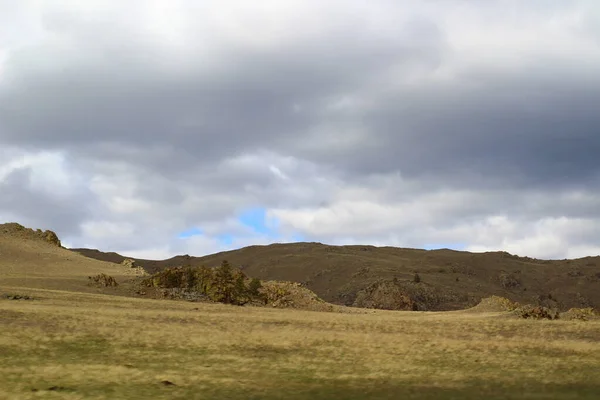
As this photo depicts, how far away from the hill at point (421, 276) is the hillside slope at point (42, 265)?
1164 inches

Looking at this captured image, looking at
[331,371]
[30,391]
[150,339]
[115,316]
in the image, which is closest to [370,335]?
[331,371]

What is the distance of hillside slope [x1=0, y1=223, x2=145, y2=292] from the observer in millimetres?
49484

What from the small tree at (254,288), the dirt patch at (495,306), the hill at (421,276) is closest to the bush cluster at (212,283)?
the small tree at (254,288)

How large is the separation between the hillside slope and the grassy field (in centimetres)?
1333

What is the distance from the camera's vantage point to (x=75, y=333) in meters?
26.9

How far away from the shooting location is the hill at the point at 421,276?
72188 mm

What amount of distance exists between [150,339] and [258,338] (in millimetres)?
5113

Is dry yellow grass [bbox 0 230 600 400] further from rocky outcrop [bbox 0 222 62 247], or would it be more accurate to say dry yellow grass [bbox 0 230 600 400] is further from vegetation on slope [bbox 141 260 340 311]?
rocky outcrop [bbox 0 222 62 247]

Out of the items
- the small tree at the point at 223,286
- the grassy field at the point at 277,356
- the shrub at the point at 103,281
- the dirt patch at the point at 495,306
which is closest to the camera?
the grassy field at the point at 277,356

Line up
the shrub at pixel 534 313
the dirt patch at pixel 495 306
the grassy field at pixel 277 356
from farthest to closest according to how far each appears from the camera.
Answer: the dirt patch at pixel 495 306 < the shrub at pixel 534 313 < the grassy field at pixel 277 356

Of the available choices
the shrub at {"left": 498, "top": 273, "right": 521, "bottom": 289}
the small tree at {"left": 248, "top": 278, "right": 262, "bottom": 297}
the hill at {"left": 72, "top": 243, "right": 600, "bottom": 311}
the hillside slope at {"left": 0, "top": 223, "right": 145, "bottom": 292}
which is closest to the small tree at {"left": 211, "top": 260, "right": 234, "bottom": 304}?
the small tree at {"left": 248, "top": 278, "right": 262, "bottom": 297}

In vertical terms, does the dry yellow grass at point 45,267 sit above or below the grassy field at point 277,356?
above

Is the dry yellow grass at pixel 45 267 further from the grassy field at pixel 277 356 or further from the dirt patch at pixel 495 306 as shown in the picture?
the dirt patch at pixel 495 306

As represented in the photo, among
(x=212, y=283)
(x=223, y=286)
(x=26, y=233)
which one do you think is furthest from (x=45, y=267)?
(x=223, y=286)
